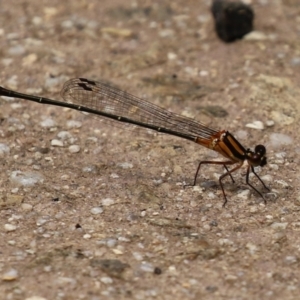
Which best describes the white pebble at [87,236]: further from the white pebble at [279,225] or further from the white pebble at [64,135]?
the white pebble at [64,135]

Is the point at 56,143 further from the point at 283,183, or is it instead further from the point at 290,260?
the point at 290,260

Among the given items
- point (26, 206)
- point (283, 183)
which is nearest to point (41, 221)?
point (26, 206)

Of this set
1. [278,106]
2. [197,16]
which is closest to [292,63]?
[278,106]

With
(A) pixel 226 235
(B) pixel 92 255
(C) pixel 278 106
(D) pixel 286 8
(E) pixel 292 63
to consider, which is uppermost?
(D) pixel 286 8

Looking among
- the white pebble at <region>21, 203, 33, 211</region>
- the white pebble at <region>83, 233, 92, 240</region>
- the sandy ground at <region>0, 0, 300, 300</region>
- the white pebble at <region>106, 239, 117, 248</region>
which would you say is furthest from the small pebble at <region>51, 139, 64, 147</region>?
the white pebble at <region>106, 239, 117, 248</region>

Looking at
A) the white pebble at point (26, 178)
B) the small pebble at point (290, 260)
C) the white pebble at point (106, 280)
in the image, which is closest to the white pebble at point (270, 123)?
the small pebble at point (290, 260)

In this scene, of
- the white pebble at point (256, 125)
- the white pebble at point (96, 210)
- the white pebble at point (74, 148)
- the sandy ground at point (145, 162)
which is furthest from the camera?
the white pebble at point (256, 125)

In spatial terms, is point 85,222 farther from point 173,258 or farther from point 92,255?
point 173,258

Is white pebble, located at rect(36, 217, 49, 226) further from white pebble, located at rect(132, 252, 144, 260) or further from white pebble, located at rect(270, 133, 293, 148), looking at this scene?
white pebble, located at rect(270, 133, 293, 148)
